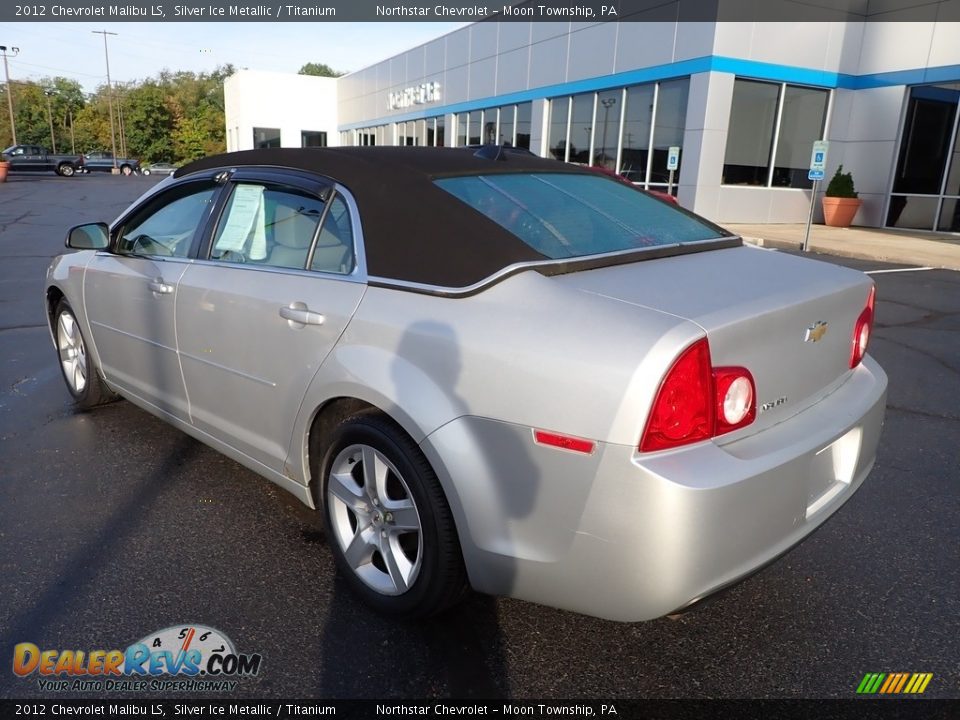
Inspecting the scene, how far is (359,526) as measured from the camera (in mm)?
2645

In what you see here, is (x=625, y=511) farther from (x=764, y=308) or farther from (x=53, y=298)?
(x=53, y=298)

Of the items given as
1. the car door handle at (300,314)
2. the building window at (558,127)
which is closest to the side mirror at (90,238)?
the car door handle at (300,314)

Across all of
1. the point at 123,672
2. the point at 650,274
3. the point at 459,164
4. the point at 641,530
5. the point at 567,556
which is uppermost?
the point at 459,164

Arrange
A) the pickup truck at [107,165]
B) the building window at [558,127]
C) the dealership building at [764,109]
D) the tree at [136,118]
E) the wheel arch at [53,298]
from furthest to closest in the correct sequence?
the tree at [136,118], the pickup truck at [107,165], the building window at [558,127], the dealership building at [764,109], the wheel arch at [53,298]

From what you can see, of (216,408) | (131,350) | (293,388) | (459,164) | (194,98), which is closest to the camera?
(293,388)

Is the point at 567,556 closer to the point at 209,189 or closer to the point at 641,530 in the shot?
the point at 641,530

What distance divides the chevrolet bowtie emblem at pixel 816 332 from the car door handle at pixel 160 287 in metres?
2.70

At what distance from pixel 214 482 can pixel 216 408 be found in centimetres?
60

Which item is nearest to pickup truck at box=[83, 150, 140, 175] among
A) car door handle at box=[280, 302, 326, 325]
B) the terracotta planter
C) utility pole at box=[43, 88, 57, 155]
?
utility pole at box=[43, 88, 57, 155]

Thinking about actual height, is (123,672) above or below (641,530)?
below

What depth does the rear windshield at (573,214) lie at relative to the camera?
2.63m

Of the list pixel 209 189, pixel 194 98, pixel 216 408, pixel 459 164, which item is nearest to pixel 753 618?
pixel 459 164

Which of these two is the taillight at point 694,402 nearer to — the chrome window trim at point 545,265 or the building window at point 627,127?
the chrome window trim at point 545,265

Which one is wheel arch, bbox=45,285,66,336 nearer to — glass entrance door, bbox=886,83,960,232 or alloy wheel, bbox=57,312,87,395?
alloy wheel, bbox=57,312,87,395
